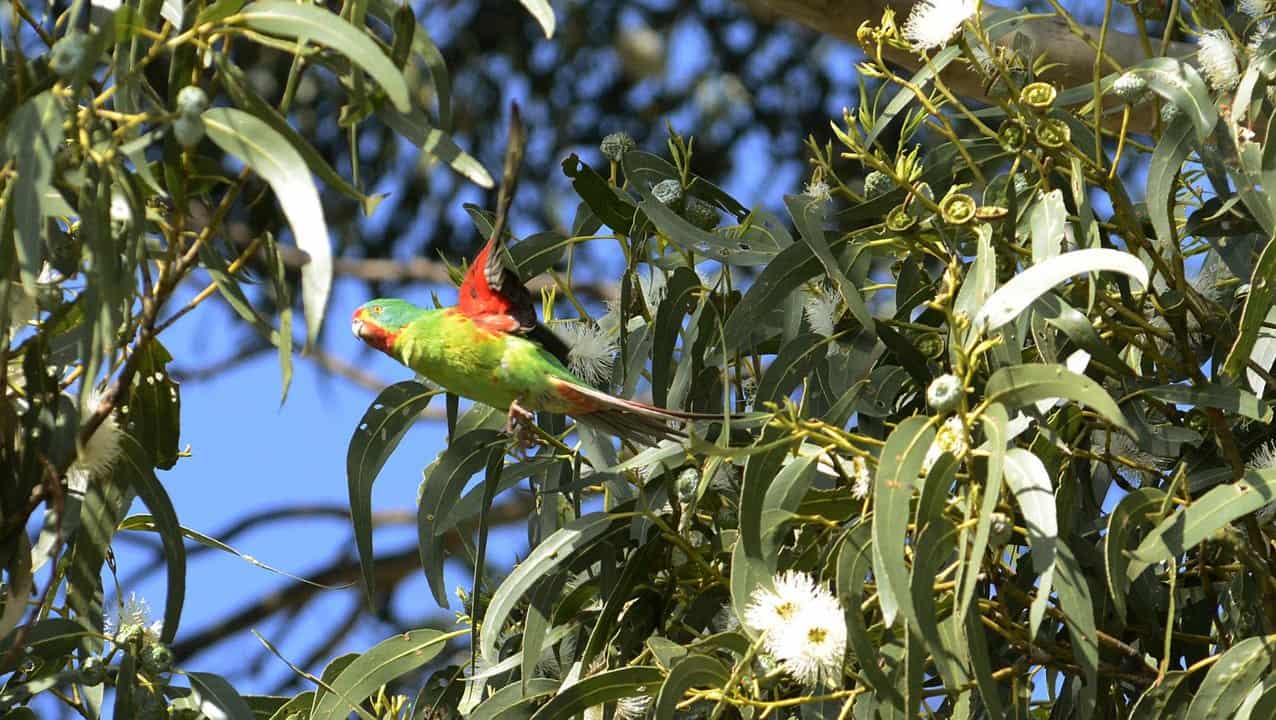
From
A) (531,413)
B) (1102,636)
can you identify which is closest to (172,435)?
(531,413)

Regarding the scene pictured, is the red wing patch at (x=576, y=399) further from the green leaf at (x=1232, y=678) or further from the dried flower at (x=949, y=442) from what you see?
the green leaf at (x=1232, y=678)

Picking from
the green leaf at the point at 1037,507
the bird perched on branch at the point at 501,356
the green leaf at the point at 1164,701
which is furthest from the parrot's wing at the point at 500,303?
the green leaf at the point at 1164,701

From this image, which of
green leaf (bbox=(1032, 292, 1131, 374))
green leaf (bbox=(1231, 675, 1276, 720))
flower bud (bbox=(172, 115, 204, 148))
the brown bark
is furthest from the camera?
the brown bark

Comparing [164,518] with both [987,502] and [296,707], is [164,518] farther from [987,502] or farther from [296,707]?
Answer: [987,502]

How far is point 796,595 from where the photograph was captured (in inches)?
52.1

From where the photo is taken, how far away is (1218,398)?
132cm

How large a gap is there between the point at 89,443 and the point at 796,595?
0.60m

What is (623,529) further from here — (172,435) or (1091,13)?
(1091,13)

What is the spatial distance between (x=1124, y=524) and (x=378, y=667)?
0.79m

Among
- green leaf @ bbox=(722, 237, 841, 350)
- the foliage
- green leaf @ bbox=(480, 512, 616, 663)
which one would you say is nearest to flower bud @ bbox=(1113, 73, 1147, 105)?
the foliage

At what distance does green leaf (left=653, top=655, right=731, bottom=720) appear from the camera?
4.36 ft

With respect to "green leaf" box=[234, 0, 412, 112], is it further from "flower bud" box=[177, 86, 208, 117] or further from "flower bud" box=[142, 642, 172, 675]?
"flower bud" box=[142, 642, 172, 675]

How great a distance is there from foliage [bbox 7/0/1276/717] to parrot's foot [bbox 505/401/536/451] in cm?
3

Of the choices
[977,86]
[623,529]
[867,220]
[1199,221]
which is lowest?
[623,529]
